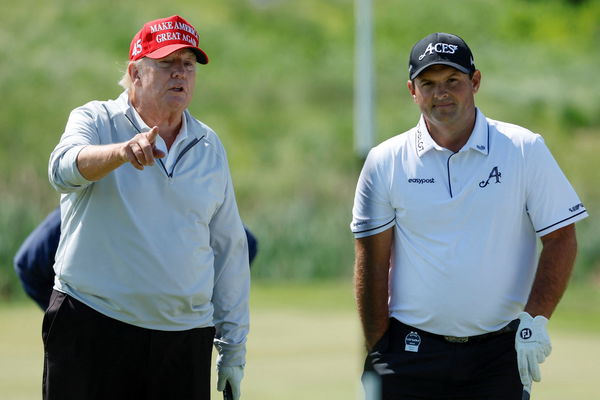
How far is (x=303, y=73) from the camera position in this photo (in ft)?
102

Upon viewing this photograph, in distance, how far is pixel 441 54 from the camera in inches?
143

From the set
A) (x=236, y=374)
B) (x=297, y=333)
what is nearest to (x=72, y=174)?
(x=236, y=374)

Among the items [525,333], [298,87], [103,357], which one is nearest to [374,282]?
[525,333]

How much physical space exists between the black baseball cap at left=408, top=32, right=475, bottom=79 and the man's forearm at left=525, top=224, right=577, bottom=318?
2.05ft

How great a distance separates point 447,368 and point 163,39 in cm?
142

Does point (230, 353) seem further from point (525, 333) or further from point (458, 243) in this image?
point (525, 333)

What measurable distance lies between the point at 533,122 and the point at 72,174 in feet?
85.4

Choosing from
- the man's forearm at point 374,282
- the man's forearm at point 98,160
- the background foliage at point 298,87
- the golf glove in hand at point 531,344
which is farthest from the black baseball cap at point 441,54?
the background foliage at point 298,87

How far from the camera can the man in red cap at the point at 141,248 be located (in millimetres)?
3441

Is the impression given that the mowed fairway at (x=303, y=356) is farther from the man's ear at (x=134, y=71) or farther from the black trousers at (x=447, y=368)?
the man's ear at (x=134, y=71)

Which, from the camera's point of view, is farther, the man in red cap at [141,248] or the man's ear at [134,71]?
the man's ear at [134,71]

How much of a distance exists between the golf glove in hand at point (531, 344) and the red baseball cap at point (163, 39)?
1390mm

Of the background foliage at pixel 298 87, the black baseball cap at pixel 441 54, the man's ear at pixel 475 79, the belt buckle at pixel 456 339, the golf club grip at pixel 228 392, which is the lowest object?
the golf club grip at pixel 228 392

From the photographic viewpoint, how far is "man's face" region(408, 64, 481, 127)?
12.0 feet
